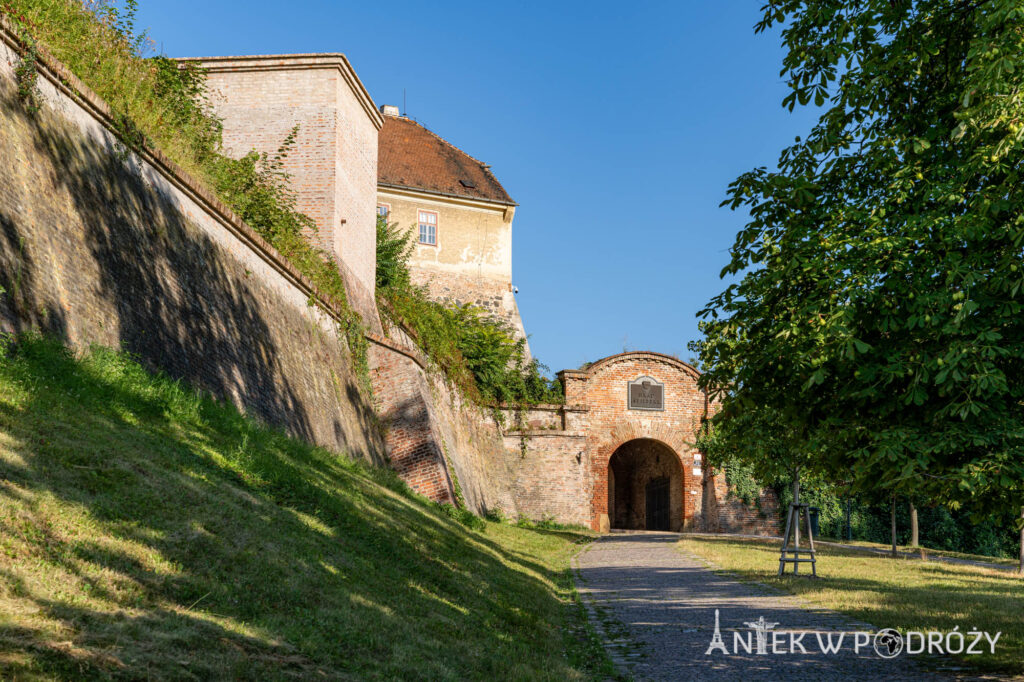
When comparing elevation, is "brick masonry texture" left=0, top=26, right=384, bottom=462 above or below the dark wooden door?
above

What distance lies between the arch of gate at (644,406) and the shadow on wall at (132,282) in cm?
1795

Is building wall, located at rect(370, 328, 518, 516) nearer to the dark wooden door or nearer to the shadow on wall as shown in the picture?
the shadow on wall

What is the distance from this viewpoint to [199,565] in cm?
515

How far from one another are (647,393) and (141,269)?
967 inches

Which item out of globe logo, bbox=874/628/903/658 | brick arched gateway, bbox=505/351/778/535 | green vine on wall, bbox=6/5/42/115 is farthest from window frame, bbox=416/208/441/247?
globe logo, bbox=874/628/903/658

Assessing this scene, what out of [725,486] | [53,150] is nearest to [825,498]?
[725,486]

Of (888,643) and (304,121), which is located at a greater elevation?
(304,121)

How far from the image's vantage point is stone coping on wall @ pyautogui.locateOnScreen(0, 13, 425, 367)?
861 centimetres

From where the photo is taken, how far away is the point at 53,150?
8516 mm

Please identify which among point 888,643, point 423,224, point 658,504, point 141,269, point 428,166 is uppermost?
point 428,166

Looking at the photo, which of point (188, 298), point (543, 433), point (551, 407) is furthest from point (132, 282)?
point (551, 407)

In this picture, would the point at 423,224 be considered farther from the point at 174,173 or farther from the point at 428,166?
the point at 174,173

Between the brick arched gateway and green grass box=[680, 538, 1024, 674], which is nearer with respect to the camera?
green grass box=[680, 538, 1024, 674]

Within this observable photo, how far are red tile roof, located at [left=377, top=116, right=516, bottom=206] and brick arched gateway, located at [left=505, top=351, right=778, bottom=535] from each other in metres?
9.32
